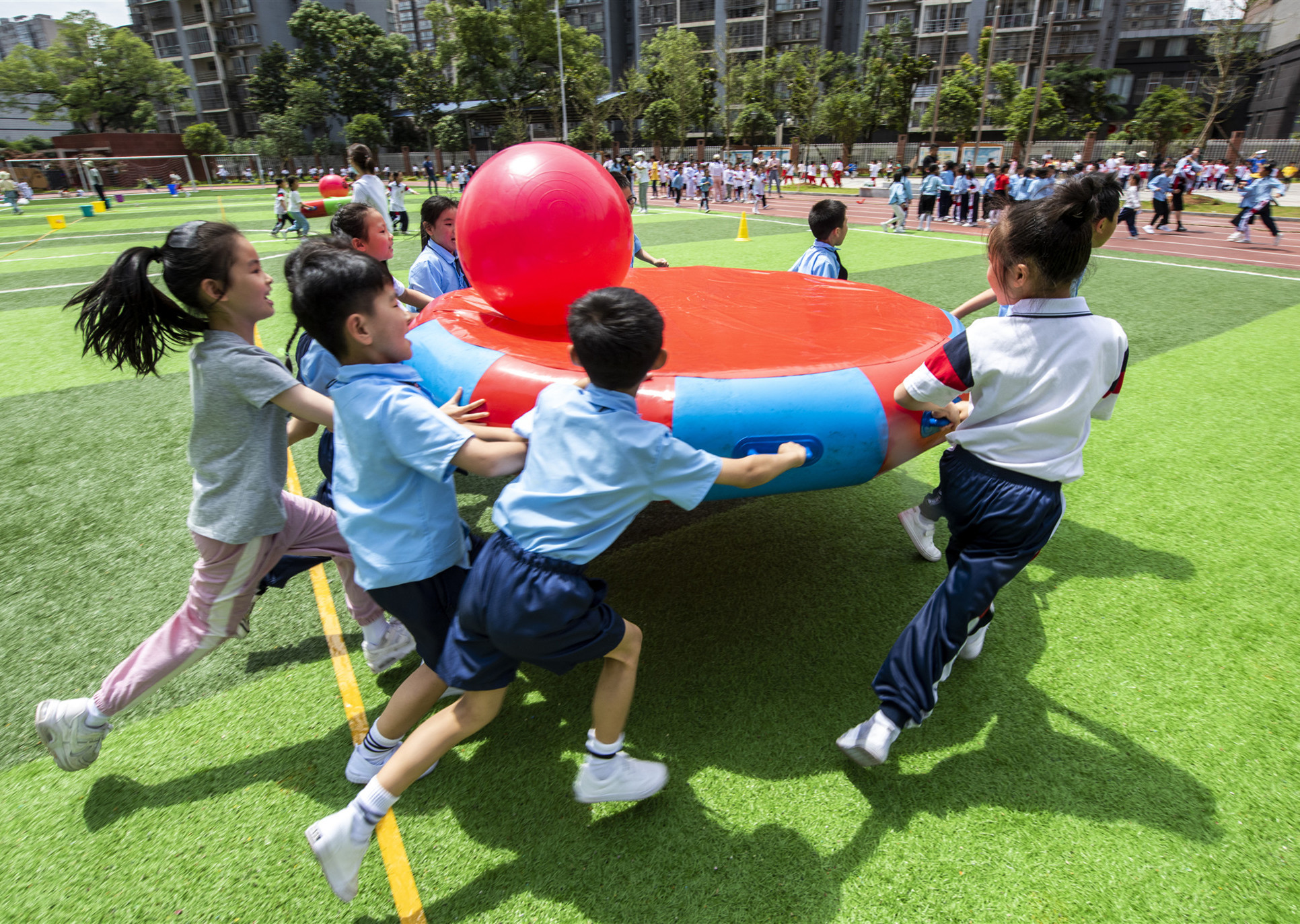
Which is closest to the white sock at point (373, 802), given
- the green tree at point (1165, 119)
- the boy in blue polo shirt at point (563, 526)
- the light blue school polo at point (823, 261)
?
the boy in blue polo shirt at point (563, 526)

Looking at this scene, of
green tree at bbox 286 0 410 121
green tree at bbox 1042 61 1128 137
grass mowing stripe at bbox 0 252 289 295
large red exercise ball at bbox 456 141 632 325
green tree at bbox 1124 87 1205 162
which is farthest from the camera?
green tree at bbox 286 0 410 121

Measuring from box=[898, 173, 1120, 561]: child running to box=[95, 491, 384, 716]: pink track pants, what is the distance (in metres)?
2.51

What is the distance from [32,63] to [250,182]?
23.4 metres

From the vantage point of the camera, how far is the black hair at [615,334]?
181 cm

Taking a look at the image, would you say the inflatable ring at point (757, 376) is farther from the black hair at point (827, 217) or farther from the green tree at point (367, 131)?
the green tree at point (367, 131)

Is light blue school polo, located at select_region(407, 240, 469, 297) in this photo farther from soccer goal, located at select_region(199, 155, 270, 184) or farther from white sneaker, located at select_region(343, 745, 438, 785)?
soccer goal, located at select_region(199, 155, 270, 184)

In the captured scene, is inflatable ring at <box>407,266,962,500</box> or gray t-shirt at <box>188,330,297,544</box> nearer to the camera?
gray t-shirt at <box>188,330,297,544</box>

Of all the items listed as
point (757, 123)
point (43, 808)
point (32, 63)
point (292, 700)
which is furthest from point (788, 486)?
point (32, 63)

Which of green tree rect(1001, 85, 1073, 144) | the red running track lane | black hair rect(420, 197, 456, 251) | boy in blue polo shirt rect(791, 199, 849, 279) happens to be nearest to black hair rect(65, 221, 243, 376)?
black hair rect(420, 197, 456, 251)

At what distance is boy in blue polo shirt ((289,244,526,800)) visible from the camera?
190 cm

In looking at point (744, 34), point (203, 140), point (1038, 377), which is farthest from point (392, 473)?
point (744, 34)

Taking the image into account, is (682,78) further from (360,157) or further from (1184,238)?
(360,157)

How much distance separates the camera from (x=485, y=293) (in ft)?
11.4

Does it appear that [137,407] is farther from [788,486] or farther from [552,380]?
[788,486]
